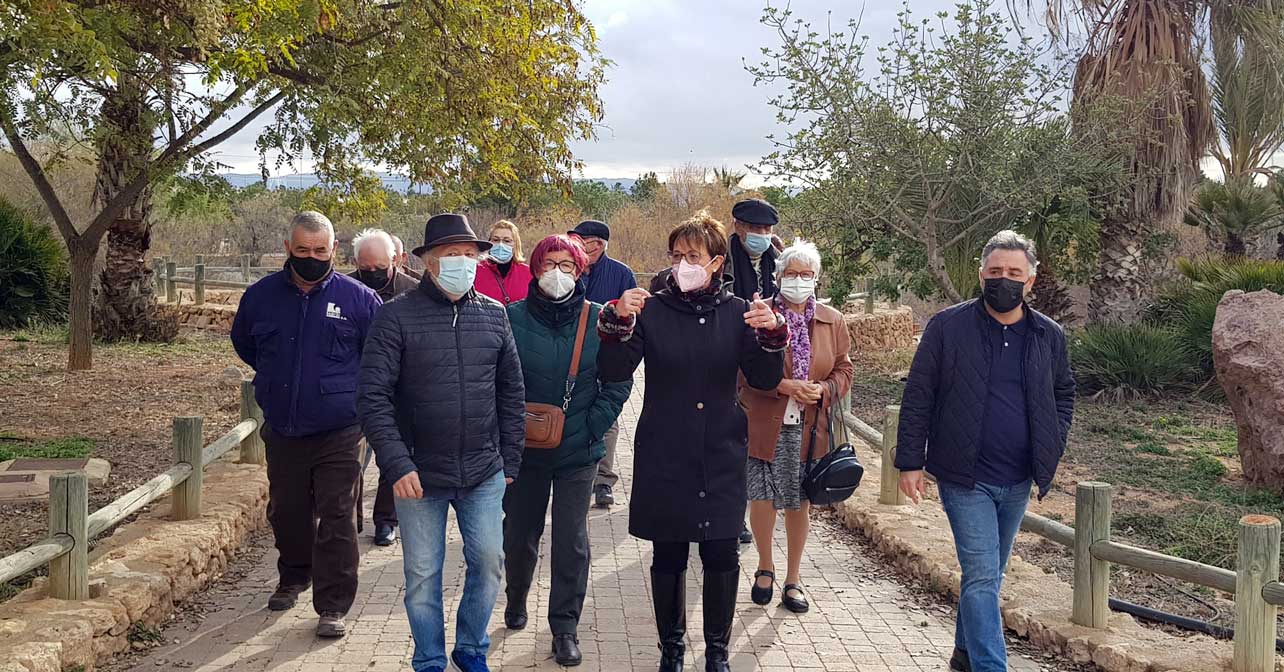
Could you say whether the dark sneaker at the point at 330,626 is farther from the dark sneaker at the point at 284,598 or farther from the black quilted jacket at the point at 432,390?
the black quilted jacket at the point at 432,390

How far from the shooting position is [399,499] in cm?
489

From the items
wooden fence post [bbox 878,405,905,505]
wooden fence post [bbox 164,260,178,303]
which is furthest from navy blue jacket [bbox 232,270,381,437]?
wooden fence post [bbox 164,260,178,303]

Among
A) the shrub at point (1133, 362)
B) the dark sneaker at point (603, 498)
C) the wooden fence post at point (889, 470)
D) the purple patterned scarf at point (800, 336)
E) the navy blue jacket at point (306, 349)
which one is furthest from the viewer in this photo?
the shrub at point (1133, 362)

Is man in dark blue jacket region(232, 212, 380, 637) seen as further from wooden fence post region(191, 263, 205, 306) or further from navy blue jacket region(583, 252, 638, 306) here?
wooden fence post region(191, 263, 205, 306)

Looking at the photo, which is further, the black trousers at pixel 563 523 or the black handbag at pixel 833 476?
the black handbag at pixel 833 476

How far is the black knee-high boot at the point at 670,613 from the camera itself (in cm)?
514

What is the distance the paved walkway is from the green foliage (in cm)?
1550

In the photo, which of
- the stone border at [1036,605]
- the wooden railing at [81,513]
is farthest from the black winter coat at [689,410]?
the wooden railing at [81,513]

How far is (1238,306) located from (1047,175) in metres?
5.28

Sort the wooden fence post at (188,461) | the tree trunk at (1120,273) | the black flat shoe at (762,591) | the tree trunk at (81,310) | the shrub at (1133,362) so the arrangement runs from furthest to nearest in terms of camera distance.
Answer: the tree trunk at (1120,273), the tree trunk at (81,310), the shrub at (1133,362), the wooden fence post at (188,461), the black flat shoe at (762,591)

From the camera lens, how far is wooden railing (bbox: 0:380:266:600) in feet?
17.5

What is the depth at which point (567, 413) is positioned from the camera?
5.42 meters

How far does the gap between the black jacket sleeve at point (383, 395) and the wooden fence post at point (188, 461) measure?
275 cm

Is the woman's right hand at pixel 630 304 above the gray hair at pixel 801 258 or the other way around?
the other way around
